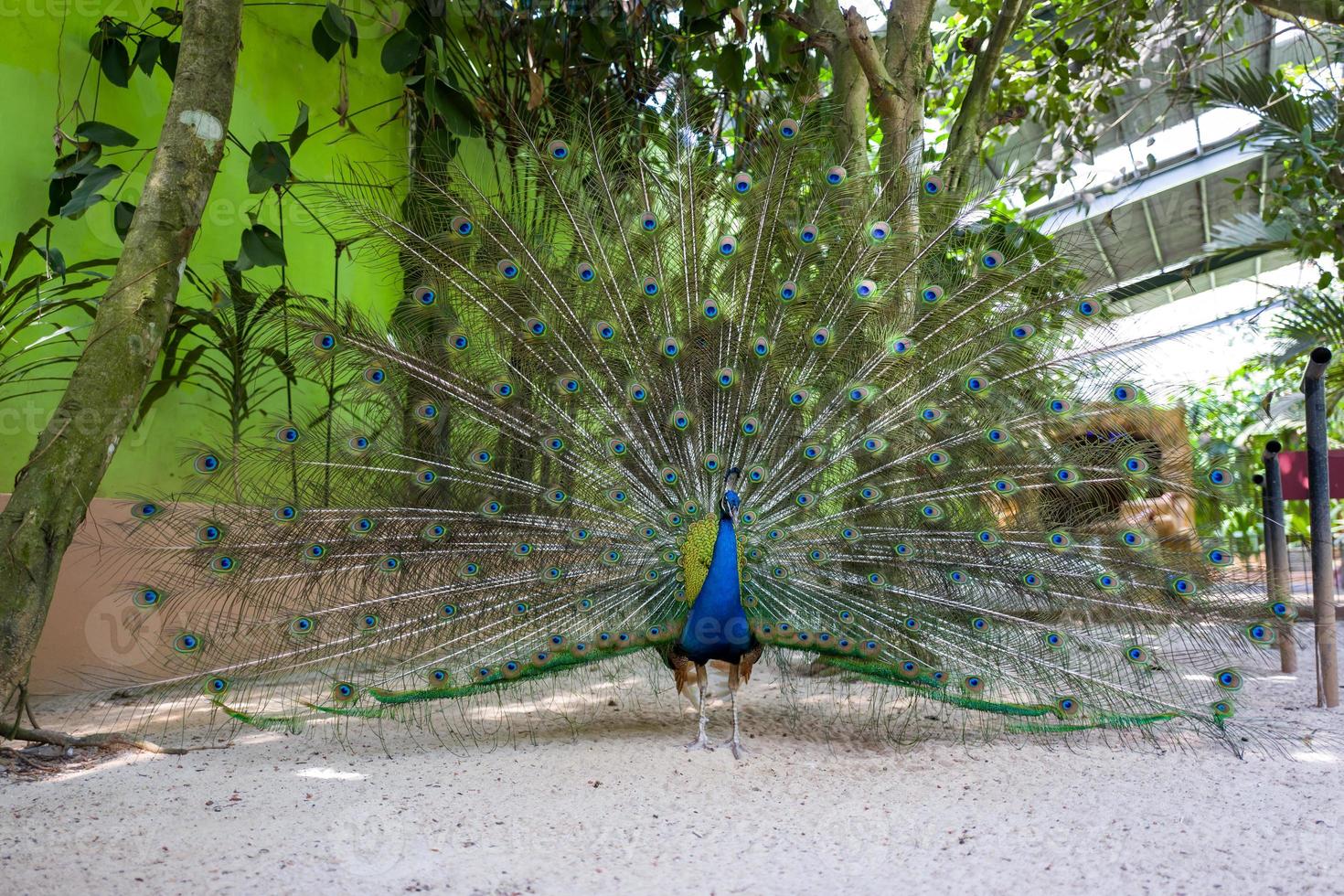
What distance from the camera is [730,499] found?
4801mm

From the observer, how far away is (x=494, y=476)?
4.95 meters

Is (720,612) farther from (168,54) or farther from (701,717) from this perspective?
(168,54)

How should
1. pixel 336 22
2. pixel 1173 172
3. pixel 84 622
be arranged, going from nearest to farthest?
1. pixel 336 22
2. pixel 84 622
3. pixel 1173 172

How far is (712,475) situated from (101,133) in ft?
12.0

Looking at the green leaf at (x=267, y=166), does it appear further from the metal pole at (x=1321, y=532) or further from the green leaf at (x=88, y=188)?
the metal pole at (x=1321, y=532)

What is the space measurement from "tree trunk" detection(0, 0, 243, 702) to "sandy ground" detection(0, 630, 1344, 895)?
0.78 m

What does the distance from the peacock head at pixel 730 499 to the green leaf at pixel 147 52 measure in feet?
12.6

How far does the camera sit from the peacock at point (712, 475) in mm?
4570

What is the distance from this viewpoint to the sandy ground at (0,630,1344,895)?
10.6ft

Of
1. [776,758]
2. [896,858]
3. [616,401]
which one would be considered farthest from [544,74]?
[896,858]

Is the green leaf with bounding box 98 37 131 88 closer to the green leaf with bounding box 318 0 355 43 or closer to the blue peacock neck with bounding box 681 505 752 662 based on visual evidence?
the green leaf with bounding box 318 0 355 43

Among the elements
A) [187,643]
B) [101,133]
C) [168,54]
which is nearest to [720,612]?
[187,643]

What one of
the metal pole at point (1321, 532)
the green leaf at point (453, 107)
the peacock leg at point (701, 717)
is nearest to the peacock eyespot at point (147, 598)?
the peacock leg at point (701, 717)

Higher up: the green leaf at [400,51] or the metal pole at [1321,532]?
the green leaf at [400,51]
